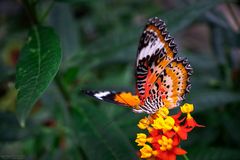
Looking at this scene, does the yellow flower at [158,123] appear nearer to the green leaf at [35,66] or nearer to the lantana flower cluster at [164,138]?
the lantana flower cluster at [164,138]

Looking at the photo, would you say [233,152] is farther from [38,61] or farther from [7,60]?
[7,60]

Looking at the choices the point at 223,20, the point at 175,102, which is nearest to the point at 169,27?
Answer: the point at 223,20

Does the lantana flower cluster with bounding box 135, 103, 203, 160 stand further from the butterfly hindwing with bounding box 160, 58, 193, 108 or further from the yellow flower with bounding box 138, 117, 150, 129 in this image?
the butterfly hindwing with bounding box 160, 58, 193, 108

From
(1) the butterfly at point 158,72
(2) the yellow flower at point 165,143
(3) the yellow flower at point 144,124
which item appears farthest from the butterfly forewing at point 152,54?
(2) the yellow flower at point 165,143

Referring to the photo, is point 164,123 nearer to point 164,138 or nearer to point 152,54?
point 164,138

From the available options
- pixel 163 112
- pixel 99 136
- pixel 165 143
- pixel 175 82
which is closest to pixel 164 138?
pixel 165 143

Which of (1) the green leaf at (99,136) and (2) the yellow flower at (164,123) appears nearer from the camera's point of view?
(2) the yellow flower at (164,123)
